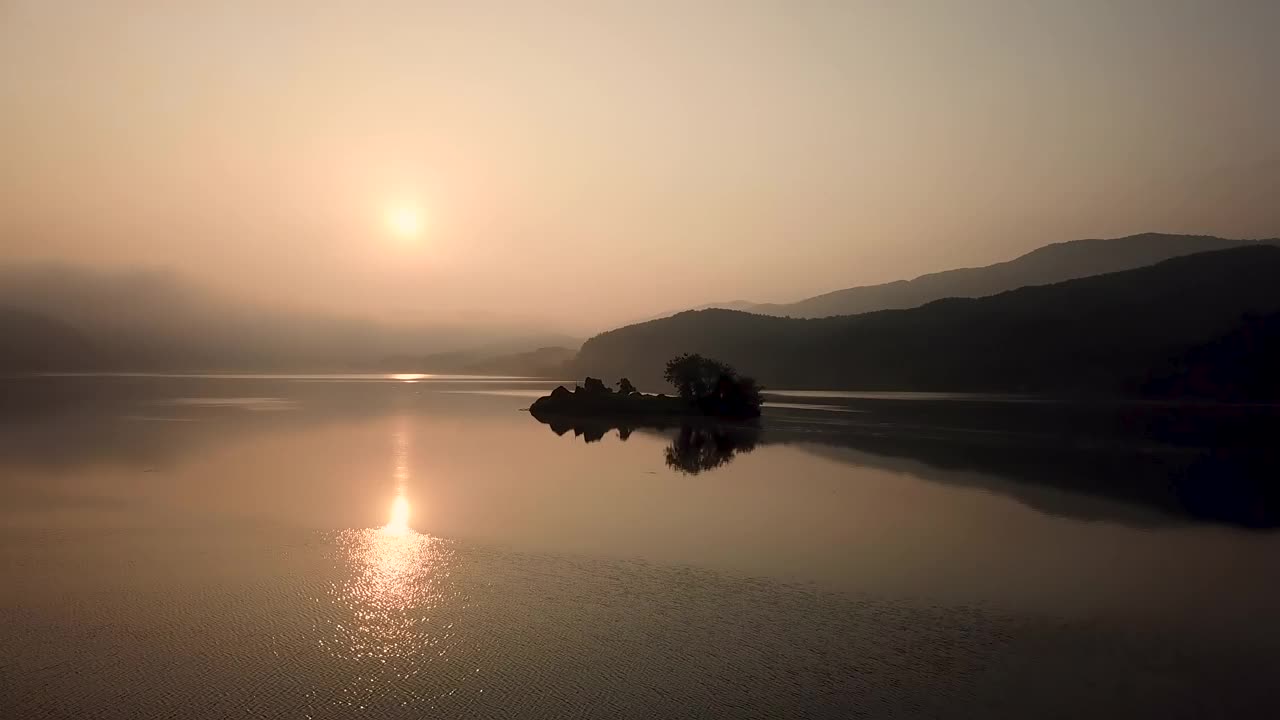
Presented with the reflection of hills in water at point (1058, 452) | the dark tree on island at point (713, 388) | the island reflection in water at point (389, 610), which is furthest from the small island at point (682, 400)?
the island reflection in water at point (389, 610)

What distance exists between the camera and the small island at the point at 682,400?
9050 cm

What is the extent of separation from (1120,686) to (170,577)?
81.8ft

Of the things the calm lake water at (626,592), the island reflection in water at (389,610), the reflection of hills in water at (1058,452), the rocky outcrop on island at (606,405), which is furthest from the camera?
the rocky outcrop on island at (606,405)

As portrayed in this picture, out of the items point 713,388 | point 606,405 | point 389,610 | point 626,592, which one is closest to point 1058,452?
point 713,388

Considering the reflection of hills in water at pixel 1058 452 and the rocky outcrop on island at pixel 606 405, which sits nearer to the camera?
the reflection of hills in water at pixel 1058 452

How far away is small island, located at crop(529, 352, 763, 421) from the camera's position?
297 ft

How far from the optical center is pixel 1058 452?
5925 cm

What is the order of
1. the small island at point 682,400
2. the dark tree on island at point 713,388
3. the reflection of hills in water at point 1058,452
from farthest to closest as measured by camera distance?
the small island at point 682,400 < the dark tree on island at point 713,388 < the reflection of hills in water at point 1058,452

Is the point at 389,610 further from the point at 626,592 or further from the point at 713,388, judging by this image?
the point at 713,388

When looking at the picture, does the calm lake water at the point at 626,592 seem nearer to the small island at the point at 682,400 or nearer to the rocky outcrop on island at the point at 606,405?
the small island at the point at 682,400

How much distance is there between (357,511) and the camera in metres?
33.4

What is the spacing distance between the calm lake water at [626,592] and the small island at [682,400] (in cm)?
4154

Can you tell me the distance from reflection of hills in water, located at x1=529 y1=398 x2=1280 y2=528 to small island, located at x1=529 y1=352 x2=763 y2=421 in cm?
477

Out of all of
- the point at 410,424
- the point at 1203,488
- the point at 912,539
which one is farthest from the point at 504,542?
the point at 410,424
